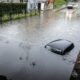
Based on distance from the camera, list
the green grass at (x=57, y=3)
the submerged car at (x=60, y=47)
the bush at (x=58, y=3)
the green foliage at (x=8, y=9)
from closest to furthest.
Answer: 1. the submerged car at (x=60, y=47)
2. the green foliage at (x=8, y=9)
3. the green grass at (x=57, y=3)
4. the bush at (x=58, y=3)

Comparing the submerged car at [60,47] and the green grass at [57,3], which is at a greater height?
the submerged car at [60,47]

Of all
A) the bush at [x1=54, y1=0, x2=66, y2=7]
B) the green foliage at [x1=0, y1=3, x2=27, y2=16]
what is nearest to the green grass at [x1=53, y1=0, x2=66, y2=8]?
the bush at [x1=54, y1=0, x2=66, y2=7]

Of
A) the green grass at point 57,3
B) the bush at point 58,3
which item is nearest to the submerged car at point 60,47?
the green grass at point 57,3

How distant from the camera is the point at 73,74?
395 inches

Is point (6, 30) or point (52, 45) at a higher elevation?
point (52, 45)

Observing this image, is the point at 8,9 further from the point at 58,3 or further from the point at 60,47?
the point at 58,3

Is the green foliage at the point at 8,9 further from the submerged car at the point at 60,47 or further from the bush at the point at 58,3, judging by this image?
the bush at the point at 58,3

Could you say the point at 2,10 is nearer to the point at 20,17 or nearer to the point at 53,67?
the point at 20,17

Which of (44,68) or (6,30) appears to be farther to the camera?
(6,30)

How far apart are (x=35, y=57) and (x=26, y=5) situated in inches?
1279

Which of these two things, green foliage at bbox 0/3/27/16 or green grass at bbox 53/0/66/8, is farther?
green grass at bbox 53/0/66/8

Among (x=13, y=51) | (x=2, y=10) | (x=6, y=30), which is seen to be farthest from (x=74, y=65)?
(x=2, y=10)

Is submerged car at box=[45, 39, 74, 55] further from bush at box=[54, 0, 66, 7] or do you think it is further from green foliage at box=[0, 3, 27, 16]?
bush at box=[54, 0, 66, 7]

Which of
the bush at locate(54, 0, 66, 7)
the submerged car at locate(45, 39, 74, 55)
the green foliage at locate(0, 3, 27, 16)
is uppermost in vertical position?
the submerged car at locate(45, 39, 74, 55)
